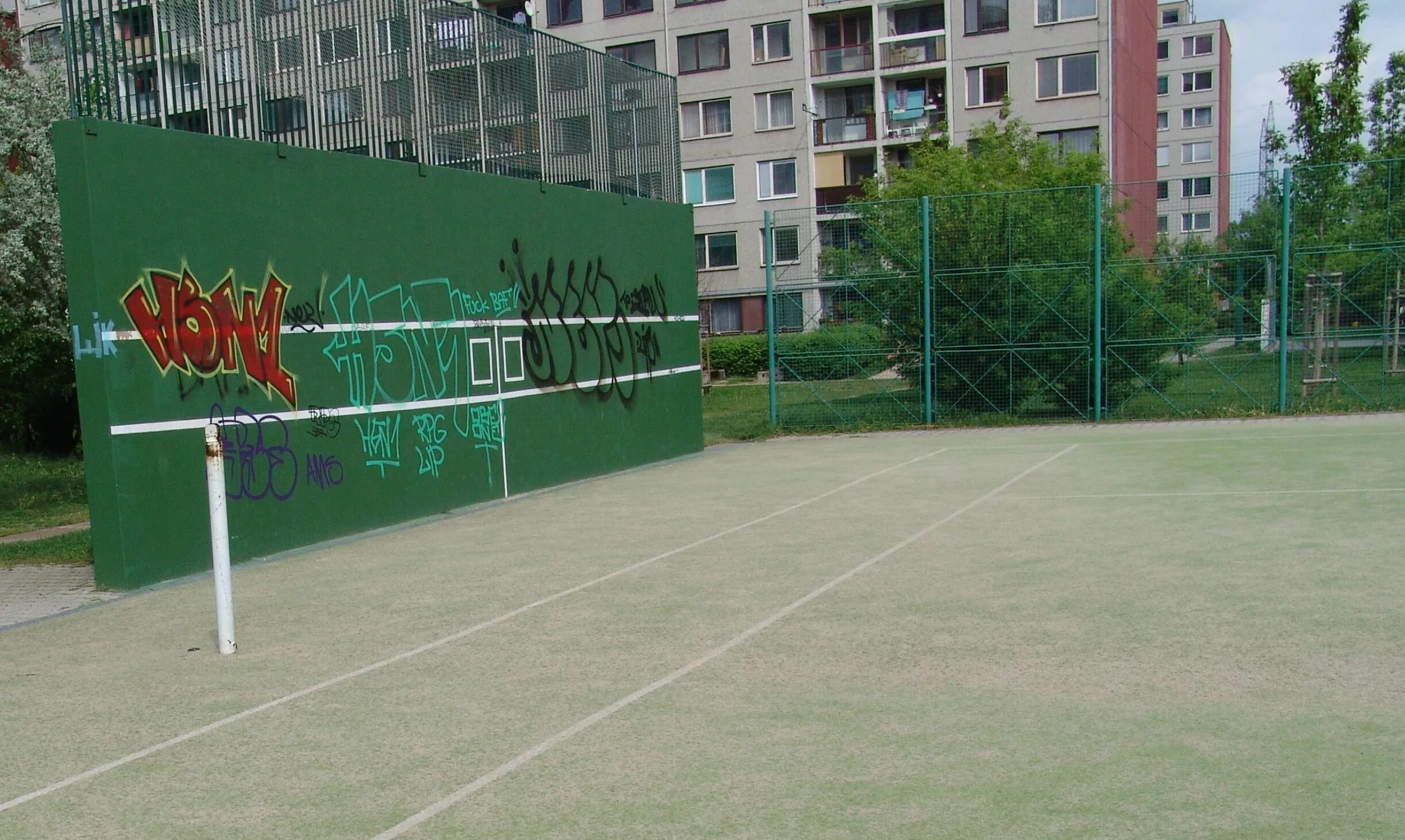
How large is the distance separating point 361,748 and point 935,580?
4.06 metres

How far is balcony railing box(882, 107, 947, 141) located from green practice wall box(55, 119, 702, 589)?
97.1 ft

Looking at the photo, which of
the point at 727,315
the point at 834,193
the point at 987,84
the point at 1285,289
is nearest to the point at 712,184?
the point at 834,193

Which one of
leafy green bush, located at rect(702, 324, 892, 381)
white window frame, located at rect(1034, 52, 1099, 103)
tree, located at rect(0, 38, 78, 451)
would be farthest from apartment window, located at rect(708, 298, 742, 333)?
tree, located at rect(0, 38, 78, 451)

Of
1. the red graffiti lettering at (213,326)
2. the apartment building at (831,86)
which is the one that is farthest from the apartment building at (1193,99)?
the red graffiti lettering at (213,326)

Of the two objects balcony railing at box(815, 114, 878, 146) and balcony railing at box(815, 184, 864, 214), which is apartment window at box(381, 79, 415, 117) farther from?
balcony railing at box(815, 114, 878, 146)

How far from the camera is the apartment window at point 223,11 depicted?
1063 cm

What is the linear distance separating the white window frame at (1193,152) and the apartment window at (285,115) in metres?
75.9

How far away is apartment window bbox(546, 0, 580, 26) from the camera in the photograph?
4806 cm

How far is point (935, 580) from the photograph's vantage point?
7875mm

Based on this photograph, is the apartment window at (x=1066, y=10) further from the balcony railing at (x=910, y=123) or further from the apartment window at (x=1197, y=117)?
the apartment window at (x=1197, y=117)

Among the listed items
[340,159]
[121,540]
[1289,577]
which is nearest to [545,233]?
[340,159]

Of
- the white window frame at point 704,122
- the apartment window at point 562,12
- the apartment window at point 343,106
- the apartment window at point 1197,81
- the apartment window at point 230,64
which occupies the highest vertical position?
the apartment window at point 1197,81

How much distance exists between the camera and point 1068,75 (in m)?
40.1

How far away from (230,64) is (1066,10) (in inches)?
1381
